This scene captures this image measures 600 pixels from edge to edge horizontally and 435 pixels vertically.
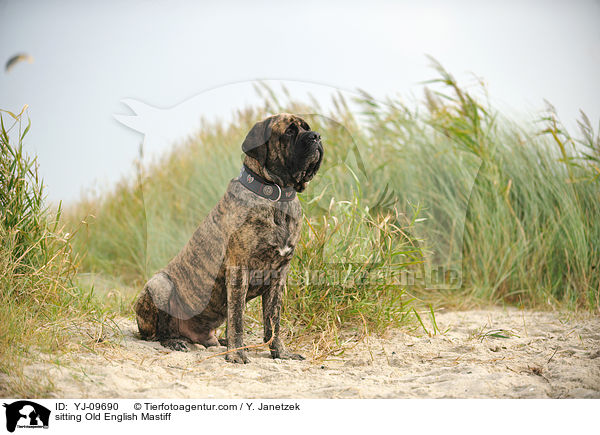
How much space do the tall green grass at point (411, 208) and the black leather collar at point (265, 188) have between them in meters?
0.77

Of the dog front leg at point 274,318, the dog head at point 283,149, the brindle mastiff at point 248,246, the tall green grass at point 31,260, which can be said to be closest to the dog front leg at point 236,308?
the brindle mastiff at point 248,246

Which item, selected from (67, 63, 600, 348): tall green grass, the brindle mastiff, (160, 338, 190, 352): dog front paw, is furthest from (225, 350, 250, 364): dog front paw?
(67, 63, 600, 348): tall green grass

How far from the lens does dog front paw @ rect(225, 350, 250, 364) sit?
3306mm

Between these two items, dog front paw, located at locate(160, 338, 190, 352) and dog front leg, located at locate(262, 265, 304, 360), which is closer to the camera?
dog front leg, located at locate(262, 265, 304, 360)

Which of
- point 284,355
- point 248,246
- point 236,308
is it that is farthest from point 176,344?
point 248,246

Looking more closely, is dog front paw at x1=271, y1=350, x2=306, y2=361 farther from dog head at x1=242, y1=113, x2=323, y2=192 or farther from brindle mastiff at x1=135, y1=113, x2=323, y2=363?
dog head at x1=242, y1=113, x2=323, y2=192

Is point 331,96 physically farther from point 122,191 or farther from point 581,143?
point 122,191

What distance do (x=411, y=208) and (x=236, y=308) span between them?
1735 mm

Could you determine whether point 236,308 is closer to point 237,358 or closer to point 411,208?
point 237,358

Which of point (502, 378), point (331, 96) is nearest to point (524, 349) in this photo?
point (502, 378)

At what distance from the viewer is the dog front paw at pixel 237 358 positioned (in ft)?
10.8
